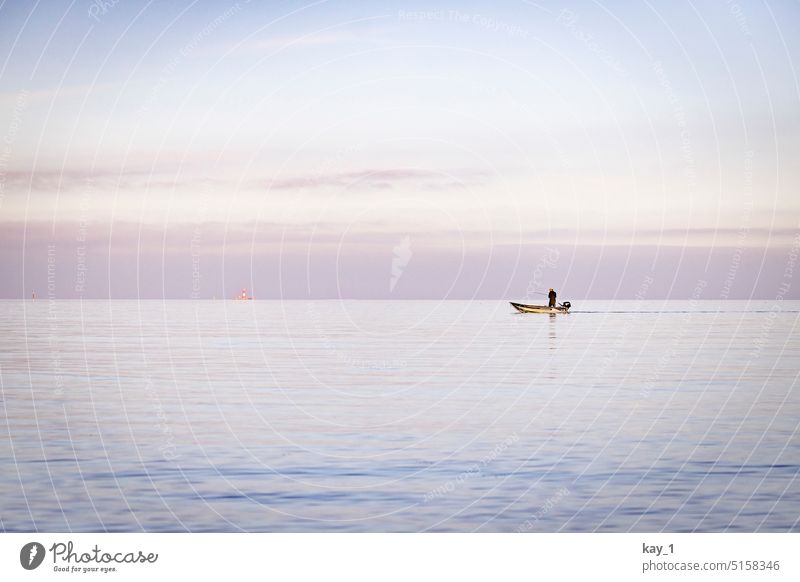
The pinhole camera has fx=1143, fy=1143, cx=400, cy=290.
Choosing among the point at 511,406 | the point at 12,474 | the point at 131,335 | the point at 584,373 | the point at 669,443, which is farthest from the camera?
the point at 131,335

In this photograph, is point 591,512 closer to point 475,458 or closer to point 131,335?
point 475,458

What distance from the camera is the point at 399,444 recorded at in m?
28.0

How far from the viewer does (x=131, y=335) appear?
81.3m

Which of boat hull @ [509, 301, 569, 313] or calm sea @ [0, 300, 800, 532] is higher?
boat hull @ [509, 301, 569, 313]

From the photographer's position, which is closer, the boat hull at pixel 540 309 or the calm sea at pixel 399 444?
the calm sea at pixel 399 444

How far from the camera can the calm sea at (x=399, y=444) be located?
66.5 feet

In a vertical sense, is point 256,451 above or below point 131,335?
below

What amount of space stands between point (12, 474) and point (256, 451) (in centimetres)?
557

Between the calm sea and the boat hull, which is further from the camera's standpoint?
the boat hull

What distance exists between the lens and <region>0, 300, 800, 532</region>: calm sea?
20.3 meters

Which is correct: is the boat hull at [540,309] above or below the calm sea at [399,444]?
above
